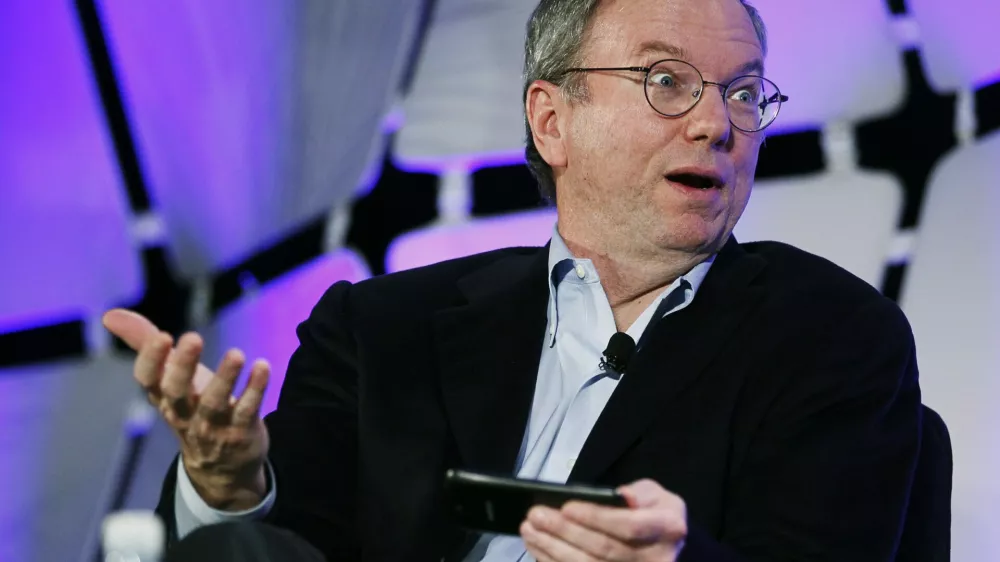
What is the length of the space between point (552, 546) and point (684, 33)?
915 mm

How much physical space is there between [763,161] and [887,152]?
25cm

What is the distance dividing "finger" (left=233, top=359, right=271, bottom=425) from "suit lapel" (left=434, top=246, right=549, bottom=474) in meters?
0.38

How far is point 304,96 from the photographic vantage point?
261cm

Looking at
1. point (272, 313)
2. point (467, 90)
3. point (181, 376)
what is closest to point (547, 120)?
point (467, 90)

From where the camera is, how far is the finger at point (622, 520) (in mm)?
1082

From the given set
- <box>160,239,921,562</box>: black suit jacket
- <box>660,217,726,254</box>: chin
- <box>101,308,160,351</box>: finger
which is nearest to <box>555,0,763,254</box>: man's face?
<box>660,217,726,254</box>: chin

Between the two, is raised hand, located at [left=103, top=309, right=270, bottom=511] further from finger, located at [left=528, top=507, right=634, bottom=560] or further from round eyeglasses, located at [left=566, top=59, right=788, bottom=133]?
round eyeglasses, located at [left=566, top=59, right=788, bottom=133]

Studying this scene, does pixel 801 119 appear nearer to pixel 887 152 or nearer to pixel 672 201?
pixel 887 152

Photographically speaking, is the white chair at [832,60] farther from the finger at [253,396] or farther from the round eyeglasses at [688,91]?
the finger at [253,396]

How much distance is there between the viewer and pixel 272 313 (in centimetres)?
267

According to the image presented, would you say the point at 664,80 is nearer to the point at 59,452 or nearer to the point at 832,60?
the point at 832,60

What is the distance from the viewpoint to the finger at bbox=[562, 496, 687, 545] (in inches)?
42.6

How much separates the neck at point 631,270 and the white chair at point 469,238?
692mm

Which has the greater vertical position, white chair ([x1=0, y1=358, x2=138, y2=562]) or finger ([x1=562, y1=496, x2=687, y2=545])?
finger ([x1=562, y1=496, x2=687, y2=545])
